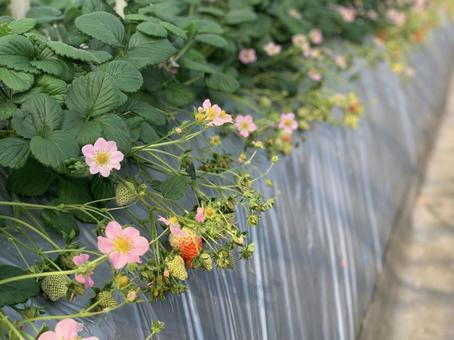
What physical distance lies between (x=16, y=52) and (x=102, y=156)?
0.27m

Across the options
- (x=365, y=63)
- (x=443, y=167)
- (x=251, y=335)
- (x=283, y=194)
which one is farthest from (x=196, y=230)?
(x=443, y=167)

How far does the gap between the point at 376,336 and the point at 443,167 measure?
1.68m

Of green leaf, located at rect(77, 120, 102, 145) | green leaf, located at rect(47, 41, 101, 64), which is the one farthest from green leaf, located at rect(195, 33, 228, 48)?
green leaf, located at rect(77, 120, 102, 145)

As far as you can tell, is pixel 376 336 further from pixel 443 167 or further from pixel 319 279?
pixel 443 167

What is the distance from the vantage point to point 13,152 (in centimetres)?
121

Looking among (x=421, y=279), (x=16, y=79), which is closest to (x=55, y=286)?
(x=16, y=79)

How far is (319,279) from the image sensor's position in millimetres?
1936

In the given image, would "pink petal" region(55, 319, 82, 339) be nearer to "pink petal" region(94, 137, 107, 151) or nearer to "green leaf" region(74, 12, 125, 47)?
"pink petal" region(94, 137, 107, 151)

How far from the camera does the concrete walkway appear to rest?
2.28m

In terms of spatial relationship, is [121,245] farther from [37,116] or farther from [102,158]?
[37,116]

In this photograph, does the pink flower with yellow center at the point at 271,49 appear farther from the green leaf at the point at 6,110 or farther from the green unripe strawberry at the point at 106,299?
the green unripe strawberry at the point at 106,299

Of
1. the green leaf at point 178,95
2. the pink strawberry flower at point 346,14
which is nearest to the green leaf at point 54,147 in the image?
the green leaf at point 178,95

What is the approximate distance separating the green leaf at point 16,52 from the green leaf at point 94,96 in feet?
0.32

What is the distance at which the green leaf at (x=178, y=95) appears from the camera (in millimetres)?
Answer: 1668
